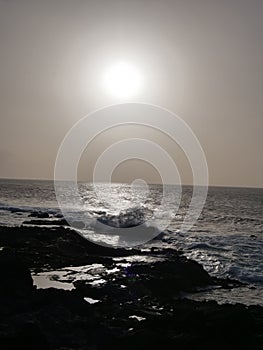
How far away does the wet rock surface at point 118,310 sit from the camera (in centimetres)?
1276

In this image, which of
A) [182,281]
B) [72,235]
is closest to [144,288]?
[182,281]

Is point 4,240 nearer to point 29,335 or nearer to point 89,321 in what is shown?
point 89,321

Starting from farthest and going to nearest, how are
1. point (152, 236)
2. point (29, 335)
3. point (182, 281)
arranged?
point (152, 236)
point (182, 281)
point (29, 335)

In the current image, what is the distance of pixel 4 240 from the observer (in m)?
28.7

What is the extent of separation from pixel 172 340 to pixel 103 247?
17017mm

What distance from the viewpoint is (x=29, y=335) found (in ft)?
39.2

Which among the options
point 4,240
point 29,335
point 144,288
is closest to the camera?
point 29,335

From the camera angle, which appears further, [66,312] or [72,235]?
[72,235]

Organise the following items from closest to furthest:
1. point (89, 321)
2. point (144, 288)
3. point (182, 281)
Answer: point (89, 321) → point (144, 288) → point (182, 281)

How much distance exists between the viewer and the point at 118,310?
635 inches

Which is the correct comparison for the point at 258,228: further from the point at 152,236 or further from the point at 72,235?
the point at 72,235

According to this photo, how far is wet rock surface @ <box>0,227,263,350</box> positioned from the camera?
12758 millimetres

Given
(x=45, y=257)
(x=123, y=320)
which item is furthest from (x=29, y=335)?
(x=45, y=257)

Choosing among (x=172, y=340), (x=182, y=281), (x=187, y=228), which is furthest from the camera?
(x=187, y=228)
